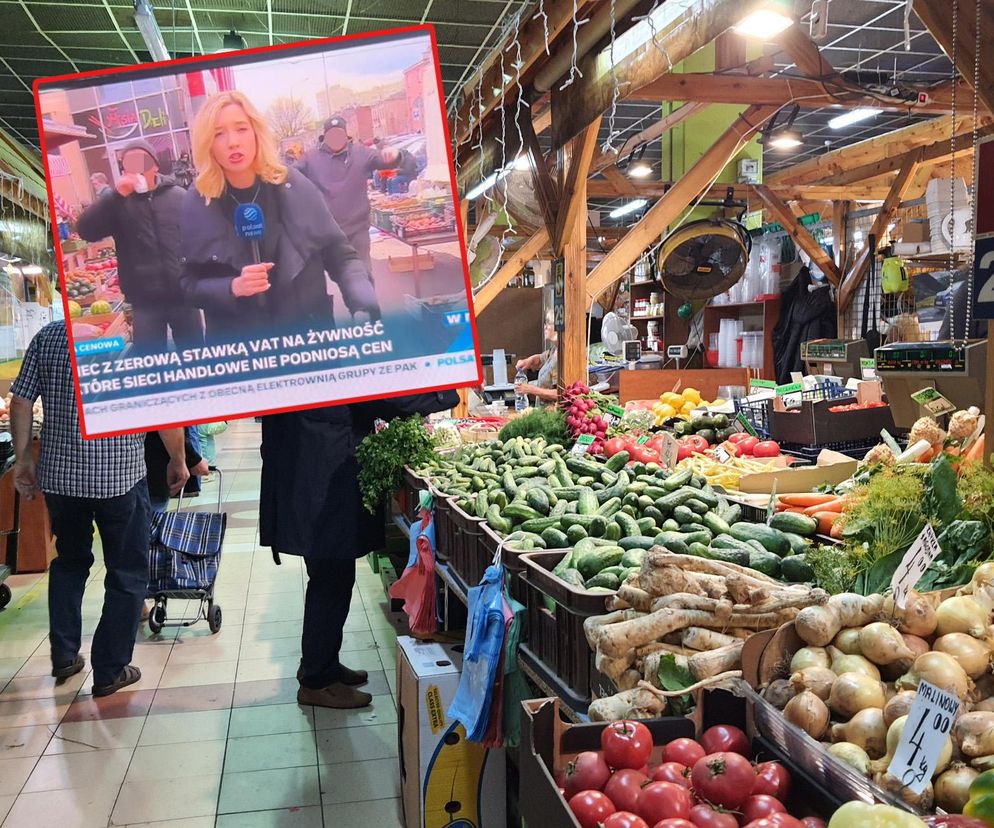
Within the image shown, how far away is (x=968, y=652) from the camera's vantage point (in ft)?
4.90

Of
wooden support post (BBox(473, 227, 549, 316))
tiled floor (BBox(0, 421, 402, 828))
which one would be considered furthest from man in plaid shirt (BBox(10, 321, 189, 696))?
wooden support post (BBox(473, 227, 549, 316))

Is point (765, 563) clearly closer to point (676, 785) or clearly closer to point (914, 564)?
point (914, 564)

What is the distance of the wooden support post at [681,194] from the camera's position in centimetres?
543

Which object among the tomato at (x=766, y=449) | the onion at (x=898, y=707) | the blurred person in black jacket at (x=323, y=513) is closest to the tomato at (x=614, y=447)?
the tomato at (x=766, y=449)

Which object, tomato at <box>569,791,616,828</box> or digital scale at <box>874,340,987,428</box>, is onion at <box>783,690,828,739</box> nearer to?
tomato at <box>569,791,616,828</box>

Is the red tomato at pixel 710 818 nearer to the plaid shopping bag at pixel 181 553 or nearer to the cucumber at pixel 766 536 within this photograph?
the cucumber at pixel 766 536

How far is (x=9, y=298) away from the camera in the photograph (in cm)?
1018

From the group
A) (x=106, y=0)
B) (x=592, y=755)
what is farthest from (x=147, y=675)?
(x=106, y=0)

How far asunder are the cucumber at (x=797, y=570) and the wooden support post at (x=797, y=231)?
6.00 meters

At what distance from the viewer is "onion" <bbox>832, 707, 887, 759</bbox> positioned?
1344mm

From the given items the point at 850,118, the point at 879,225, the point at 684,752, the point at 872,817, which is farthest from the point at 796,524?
the point at 850,118

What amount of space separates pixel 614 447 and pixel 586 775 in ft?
9.69

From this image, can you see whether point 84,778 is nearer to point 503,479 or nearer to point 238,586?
point 503,479

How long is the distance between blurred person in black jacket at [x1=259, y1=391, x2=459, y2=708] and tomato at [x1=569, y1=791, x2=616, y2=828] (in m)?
2.64
